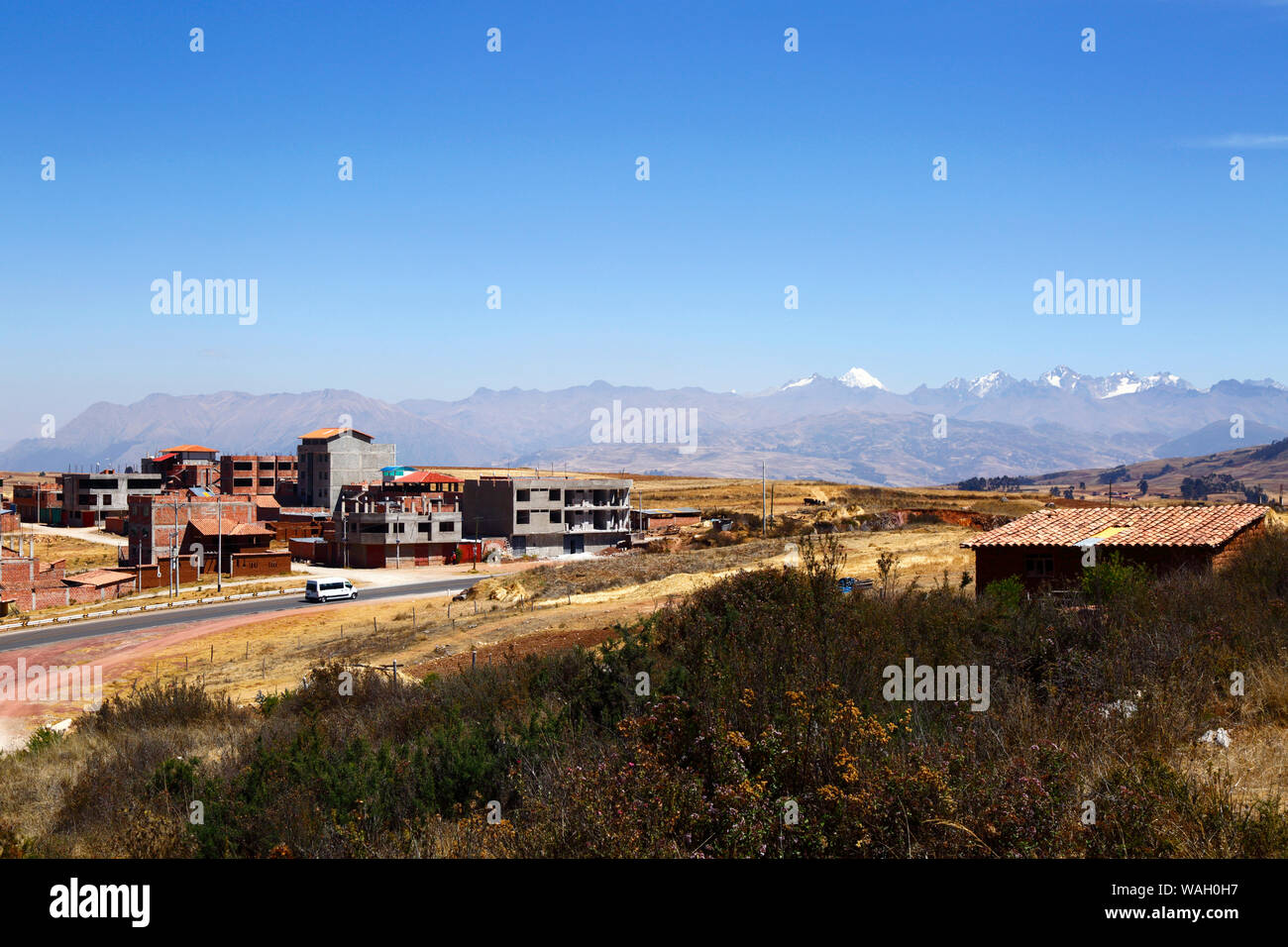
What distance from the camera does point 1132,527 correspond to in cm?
2986

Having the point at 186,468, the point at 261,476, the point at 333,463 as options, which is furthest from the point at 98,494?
the point at 333,463

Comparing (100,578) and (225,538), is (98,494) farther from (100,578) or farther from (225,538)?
(100,578)

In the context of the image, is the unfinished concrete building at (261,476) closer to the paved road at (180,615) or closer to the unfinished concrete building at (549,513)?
the unfinished concrete building at (549,513)

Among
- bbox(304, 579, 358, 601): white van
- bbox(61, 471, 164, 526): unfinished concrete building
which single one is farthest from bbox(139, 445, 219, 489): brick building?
bbox(304, 579, 358, 601): white van

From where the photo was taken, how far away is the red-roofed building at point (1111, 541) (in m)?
26.3

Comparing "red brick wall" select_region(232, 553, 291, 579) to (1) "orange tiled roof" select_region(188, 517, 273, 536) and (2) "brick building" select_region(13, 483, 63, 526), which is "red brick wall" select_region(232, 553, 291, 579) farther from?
(2) "brick building" select_region(13, 483, 63, 526)

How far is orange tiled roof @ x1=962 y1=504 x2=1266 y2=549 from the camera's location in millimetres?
27359

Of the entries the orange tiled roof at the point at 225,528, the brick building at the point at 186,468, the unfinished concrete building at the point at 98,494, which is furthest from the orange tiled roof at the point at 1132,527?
the unfinished concrete building at the point at 98,494

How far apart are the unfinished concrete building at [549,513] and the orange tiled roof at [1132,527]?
63533mm

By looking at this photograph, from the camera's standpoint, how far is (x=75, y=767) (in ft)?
51.4

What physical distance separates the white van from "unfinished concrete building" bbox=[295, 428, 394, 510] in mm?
55168
